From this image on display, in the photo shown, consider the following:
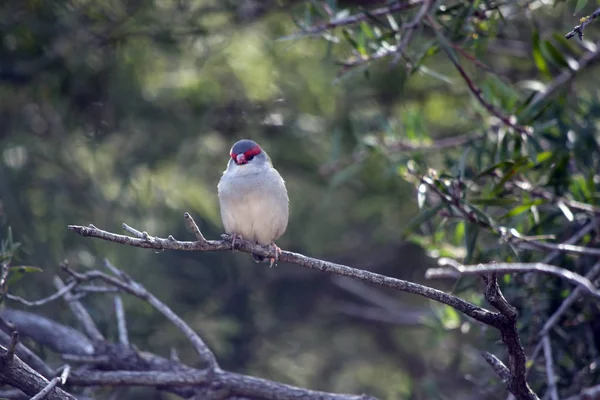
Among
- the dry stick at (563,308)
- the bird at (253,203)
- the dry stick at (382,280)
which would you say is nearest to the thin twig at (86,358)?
the bird at (253,203)

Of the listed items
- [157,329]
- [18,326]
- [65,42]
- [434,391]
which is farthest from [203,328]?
[65,42]

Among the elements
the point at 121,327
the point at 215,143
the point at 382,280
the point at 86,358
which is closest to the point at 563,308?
the point at 382,280

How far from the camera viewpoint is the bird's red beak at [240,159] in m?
5.28

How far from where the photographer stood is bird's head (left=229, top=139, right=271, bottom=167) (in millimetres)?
5293

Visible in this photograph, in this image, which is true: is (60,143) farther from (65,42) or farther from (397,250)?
(397,250)

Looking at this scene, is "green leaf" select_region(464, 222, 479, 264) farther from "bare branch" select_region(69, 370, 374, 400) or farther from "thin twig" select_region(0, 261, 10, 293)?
"thin twig" select_region(0, 261, 10, 293)

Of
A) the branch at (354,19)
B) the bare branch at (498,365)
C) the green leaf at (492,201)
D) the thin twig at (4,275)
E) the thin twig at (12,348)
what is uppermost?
the branch at (354,19)

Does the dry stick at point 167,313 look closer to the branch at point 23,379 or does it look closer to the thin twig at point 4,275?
the thin twig at point 4,275

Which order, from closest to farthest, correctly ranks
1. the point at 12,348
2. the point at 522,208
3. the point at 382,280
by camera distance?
the point at 382,280 → the point at 12,348 → the point at 522,208

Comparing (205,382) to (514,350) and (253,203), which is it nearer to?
(253,203)

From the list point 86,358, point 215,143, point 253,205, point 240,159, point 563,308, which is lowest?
point 86,358

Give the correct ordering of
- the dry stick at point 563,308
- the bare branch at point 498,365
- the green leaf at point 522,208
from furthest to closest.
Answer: the green leaf at point 522,208 < the dry stick at point 563,308 < the bare branch at point 498,365

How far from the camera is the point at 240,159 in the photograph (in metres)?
5.29

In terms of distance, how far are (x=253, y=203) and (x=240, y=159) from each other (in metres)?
0.46
